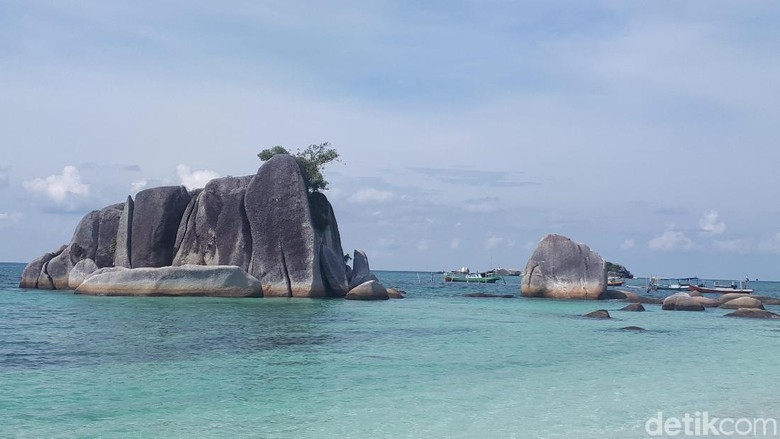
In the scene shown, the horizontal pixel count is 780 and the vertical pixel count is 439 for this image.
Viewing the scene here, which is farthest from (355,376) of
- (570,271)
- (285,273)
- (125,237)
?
(570,271)

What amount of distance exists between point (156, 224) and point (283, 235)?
1012cm

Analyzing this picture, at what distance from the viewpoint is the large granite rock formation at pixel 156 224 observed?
46906mm

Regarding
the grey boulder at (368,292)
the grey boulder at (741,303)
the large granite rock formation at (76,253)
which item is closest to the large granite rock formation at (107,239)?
the large granite rock formation at (76,253)

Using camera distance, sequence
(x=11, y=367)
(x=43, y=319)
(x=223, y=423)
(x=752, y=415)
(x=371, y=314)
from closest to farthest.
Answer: (x=223, y=423)
(x=752, y=415)
(x=11, y=367)
(x=43, y=319)
(x=371, y=314)

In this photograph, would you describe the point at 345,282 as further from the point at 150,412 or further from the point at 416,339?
the point at 150,412

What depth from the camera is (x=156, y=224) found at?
47.2 meters

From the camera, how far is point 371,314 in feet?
107

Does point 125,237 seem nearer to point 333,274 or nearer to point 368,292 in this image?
point 333,274

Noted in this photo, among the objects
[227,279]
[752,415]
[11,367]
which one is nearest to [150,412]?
A: [11,367]

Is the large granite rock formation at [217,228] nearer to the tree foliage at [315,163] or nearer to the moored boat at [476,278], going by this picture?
the tree foliage at [315,163]

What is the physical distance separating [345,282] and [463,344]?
22702 mm

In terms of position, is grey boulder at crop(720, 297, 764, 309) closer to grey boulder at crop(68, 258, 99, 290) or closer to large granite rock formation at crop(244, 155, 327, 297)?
large granite rock formation at crop(244, 155, 327, 297)

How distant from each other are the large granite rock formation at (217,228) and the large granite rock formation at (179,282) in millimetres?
3206

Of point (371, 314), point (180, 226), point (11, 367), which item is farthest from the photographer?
point (180, 226)
